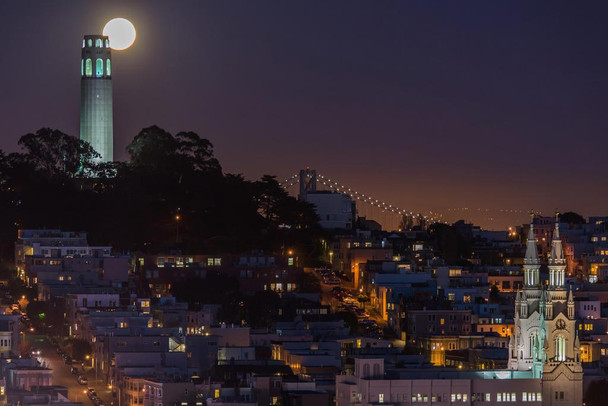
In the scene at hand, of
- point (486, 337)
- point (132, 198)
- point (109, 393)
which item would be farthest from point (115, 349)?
point (132, 198)

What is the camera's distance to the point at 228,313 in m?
78.1

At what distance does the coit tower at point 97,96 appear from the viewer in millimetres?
92812

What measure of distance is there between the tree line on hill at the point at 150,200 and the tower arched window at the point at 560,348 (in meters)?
19.0

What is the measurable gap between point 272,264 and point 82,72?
12884 millimetres

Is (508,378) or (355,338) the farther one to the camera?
(355,338)

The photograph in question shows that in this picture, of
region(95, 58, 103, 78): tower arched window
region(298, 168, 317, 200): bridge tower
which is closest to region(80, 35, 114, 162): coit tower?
region(95, 58, 103, 78): tower arched window

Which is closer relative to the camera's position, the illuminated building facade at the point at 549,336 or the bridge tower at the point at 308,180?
the illuminated building facade at the point at 549,336

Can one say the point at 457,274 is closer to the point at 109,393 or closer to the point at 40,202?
the point at 40,202

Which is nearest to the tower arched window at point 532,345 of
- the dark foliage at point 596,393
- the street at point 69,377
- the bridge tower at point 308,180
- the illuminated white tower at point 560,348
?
the illuminated white tower at point 560,348

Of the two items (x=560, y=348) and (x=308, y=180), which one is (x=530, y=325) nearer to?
(x=560, y=348)

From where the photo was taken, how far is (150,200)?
88312mm

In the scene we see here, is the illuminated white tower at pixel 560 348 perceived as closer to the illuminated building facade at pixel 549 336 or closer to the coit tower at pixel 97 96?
the illuminated building facade at pixel 549 336

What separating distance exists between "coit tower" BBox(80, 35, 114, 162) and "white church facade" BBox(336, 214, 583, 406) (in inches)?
1026

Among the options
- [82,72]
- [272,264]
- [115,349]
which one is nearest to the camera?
[115,349]
